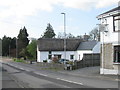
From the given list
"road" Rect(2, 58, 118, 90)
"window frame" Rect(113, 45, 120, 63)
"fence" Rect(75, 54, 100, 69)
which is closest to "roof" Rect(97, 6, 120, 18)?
"window frame" Rect(113, 45, 120, 63)

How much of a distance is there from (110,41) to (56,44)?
44.7 meters

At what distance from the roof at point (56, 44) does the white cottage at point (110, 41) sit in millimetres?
41934

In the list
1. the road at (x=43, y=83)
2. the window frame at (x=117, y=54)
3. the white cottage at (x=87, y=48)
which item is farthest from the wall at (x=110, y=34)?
the white cottage at (x=87, y=48)

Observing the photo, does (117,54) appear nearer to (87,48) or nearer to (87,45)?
(87,48)

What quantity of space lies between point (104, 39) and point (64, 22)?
1325cm

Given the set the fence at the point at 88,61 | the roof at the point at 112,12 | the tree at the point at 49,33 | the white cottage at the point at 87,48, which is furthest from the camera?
the tree at the point at 49,33

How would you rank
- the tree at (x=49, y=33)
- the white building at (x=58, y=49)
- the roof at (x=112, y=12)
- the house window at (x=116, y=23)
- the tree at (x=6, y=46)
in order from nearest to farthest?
the roof at (x=112, y=12) → the house window at (x=116, y=23) → the white building at (x=58, y=49) → the tree at (x=6, y=46) → the tree at (x=49, y=33)

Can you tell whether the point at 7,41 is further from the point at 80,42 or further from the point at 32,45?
the point at 80,42

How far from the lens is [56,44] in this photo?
2847 inches

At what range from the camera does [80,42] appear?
73375 millimetres

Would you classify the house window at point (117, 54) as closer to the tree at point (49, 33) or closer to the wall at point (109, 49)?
the wall at point (109, 49)

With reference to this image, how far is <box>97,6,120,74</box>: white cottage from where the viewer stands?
27047 millimetres

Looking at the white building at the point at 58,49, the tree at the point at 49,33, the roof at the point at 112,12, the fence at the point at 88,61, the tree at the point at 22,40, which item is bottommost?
the fence at the point at 88,61

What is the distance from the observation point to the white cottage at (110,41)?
2705cm
